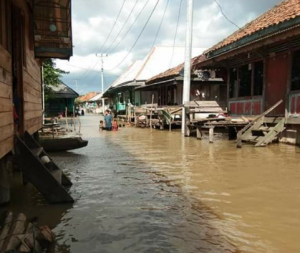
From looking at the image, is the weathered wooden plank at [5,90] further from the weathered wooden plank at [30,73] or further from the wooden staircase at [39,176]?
the weathered wooden plank at [30,73]

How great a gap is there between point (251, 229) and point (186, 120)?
1155cm

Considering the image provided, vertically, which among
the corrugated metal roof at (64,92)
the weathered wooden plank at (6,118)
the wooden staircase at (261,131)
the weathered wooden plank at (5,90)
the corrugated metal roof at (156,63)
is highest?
the corrugated metal roof at (156,63)

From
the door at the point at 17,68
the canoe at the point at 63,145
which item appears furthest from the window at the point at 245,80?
the door at the point at 17,68

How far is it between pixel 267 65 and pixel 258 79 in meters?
0.85

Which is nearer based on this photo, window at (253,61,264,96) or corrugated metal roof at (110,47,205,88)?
window at (253,61,264,96)

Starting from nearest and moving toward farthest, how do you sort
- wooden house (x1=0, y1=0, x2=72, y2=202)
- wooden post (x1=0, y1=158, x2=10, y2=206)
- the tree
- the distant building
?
wooden house (x1=0, y1=0, x2=72, y2=202) → wooden post (x1=0, y1=158, x2=10, y2=206) → the tree → the distant building

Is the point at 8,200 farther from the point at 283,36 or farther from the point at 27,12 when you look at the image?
the point at 283,36

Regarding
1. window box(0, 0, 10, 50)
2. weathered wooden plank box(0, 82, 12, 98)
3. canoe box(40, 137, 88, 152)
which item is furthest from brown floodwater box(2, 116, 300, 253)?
window box(0, 0, 10, 50)

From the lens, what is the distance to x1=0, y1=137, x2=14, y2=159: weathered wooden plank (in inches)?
172

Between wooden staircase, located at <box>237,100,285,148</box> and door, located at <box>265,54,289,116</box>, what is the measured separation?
635mm

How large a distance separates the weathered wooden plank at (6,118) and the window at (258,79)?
10497mm

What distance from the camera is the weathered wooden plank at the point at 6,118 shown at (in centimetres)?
438

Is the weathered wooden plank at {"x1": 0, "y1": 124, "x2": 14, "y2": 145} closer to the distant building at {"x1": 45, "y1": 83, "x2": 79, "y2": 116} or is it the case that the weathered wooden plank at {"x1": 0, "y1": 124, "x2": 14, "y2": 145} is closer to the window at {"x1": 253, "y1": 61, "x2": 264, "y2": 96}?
the window at {"x1": 253, "y1": 61, "x2": 264, "y2": 96}

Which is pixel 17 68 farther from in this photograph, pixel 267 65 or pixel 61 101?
pixel 61 101
